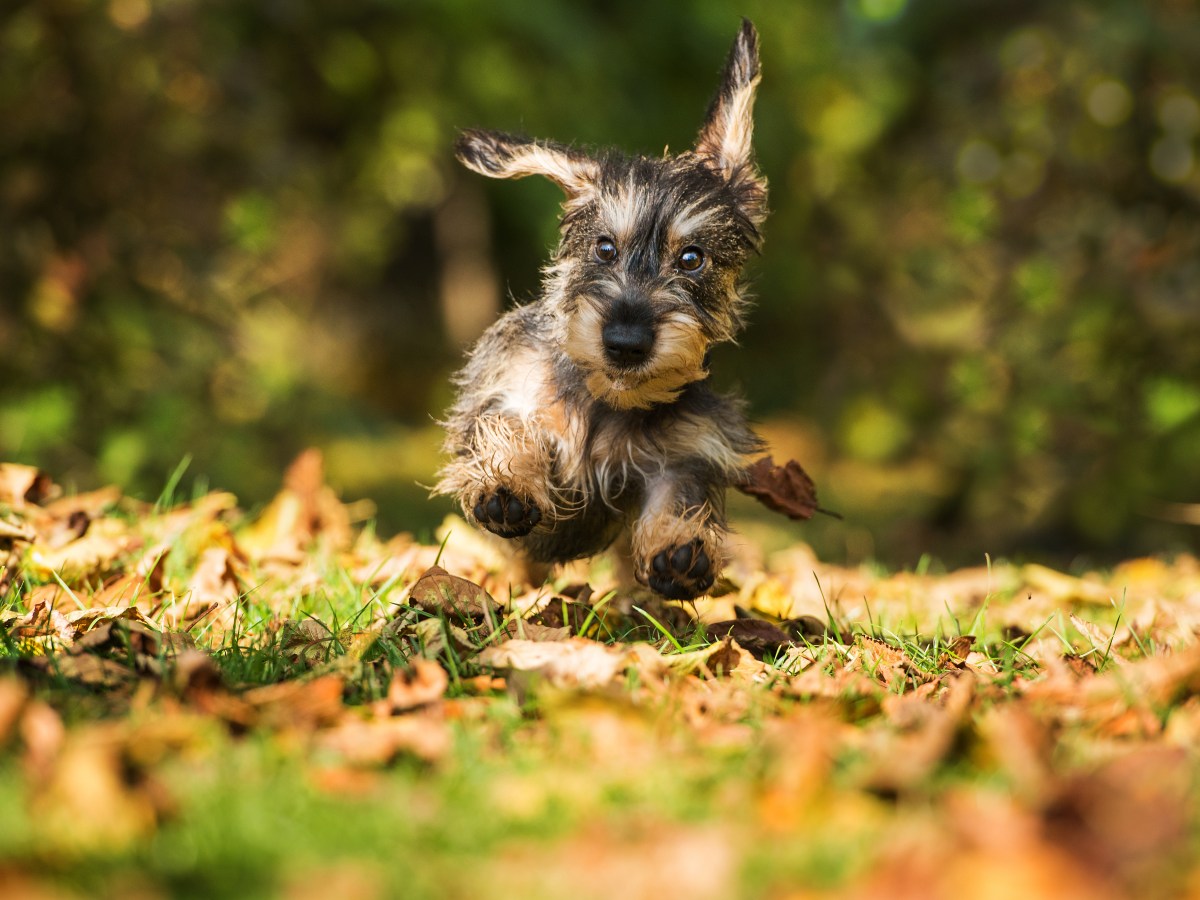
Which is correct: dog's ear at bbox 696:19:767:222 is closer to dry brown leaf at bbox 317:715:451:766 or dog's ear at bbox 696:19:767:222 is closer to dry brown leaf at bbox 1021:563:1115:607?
dry brown leaf at bbox 1021:563:1115:607

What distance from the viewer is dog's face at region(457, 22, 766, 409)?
373 centimetres

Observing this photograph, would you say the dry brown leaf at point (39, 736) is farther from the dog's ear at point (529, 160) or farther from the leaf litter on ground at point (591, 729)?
the dog's ear at point (529, 160)

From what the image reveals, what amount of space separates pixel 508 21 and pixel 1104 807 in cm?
824

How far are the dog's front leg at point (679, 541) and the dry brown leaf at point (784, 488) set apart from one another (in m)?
0.25

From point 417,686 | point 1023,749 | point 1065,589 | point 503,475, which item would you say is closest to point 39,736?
point 417,686

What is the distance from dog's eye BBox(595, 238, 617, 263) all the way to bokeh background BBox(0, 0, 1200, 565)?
2571mm

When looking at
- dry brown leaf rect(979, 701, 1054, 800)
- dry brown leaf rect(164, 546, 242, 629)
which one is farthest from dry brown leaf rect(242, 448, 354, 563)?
dry brown leaf rect(979, 701, 1054, 800)

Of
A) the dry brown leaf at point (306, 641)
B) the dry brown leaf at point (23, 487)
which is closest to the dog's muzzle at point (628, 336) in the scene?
the dry brown leaf at point (306, 641)

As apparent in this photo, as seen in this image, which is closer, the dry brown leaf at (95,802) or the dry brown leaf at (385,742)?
the dry brown leaf at (95,802)

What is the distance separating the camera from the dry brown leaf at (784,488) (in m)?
4.20

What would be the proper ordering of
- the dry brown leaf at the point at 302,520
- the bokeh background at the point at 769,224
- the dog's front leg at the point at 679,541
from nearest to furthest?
the dog's front leg at the point at 679,541 → the dry brown leaf at the point at 302,520 → the bokeh background at the point at 769,224

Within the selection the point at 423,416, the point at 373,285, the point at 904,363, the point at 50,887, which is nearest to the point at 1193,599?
the point at 50,887

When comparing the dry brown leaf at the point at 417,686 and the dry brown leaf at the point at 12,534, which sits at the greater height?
the dry brown leaf at the point at 417,686

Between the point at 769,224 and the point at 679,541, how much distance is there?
22.8ft
